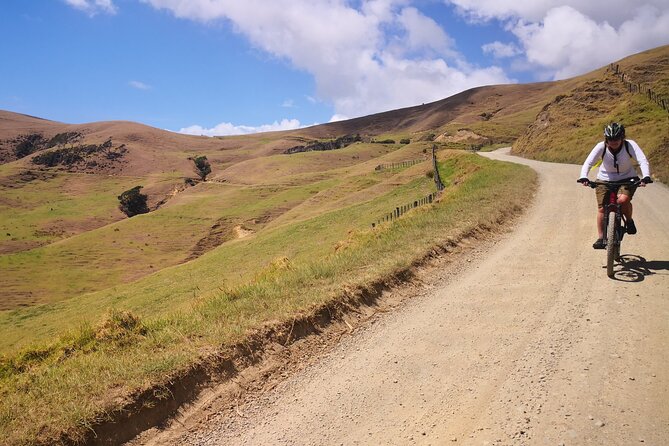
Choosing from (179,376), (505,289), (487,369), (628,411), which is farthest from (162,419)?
(505,289)

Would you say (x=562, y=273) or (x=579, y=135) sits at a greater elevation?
(x=579, y=135)

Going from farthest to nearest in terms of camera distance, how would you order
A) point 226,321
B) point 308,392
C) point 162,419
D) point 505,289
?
point 505,289 → point 226,321 → point 308,392 → point 162,419

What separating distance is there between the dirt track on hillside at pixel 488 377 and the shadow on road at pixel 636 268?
0.11 ft

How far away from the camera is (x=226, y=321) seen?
24.7ft

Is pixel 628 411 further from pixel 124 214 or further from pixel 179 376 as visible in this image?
pixel 124 214

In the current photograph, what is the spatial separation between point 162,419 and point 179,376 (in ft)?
1.86

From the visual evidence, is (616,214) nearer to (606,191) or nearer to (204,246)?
(606,191)

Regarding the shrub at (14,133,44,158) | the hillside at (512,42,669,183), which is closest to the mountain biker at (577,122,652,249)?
the hillside at (512,42,669,183)

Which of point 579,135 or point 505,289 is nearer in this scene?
point 505,289

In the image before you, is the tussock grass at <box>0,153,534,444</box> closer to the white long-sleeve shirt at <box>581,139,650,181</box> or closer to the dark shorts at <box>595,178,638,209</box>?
the dark shorts at <box>595,178,638,209</box>

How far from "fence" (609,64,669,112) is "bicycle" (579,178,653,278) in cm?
4082

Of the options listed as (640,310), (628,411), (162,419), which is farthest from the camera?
(640,310)

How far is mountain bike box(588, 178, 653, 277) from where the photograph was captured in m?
8.51

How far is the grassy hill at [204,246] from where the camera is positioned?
6262mm
